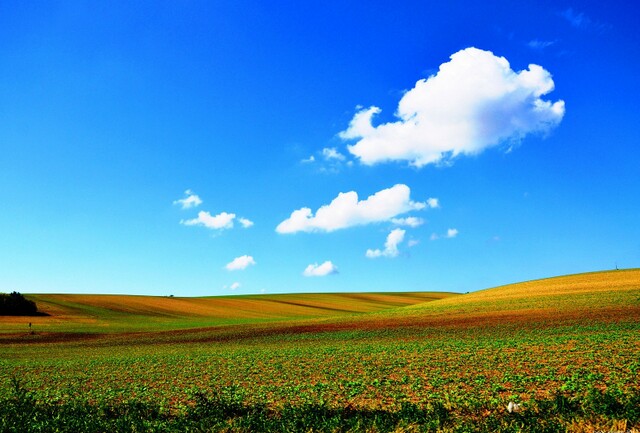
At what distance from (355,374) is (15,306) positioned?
79.7m

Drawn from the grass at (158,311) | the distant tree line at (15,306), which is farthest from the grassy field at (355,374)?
the distant tree line at (15,306)

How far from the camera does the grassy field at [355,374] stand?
38.6 feet

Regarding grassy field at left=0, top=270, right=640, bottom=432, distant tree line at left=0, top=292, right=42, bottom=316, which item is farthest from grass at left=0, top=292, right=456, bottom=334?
grassy field at left=0, top=270, right=640, bottom=432

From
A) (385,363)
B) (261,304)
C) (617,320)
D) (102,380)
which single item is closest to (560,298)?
(617,320)

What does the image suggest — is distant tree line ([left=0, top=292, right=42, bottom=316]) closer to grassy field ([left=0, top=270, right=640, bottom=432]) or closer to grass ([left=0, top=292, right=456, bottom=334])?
grass ([left=0, top=292, right=456, bottom=334])

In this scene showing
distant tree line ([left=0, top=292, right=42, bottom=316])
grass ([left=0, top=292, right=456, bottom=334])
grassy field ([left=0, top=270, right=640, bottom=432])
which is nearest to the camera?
grassy field ([left=0, top=270, right=640, bottom=432])

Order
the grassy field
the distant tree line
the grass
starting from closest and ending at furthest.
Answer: the grassy field, the grass, the distant tree line

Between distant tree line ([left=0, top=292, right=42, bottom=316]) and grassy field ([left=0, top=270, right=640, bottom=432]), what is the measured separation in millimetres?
17565

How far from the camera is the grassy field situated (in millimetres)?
11766

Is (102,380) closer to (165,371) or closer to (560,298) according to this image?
(165,371)

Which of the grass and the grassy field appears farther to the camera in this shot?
the grass

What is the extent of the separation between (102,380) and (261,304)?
97.7m

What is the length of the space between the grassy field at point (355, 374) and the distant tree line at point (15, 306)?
1756 centimetres

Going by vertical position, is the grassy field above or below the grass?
above
